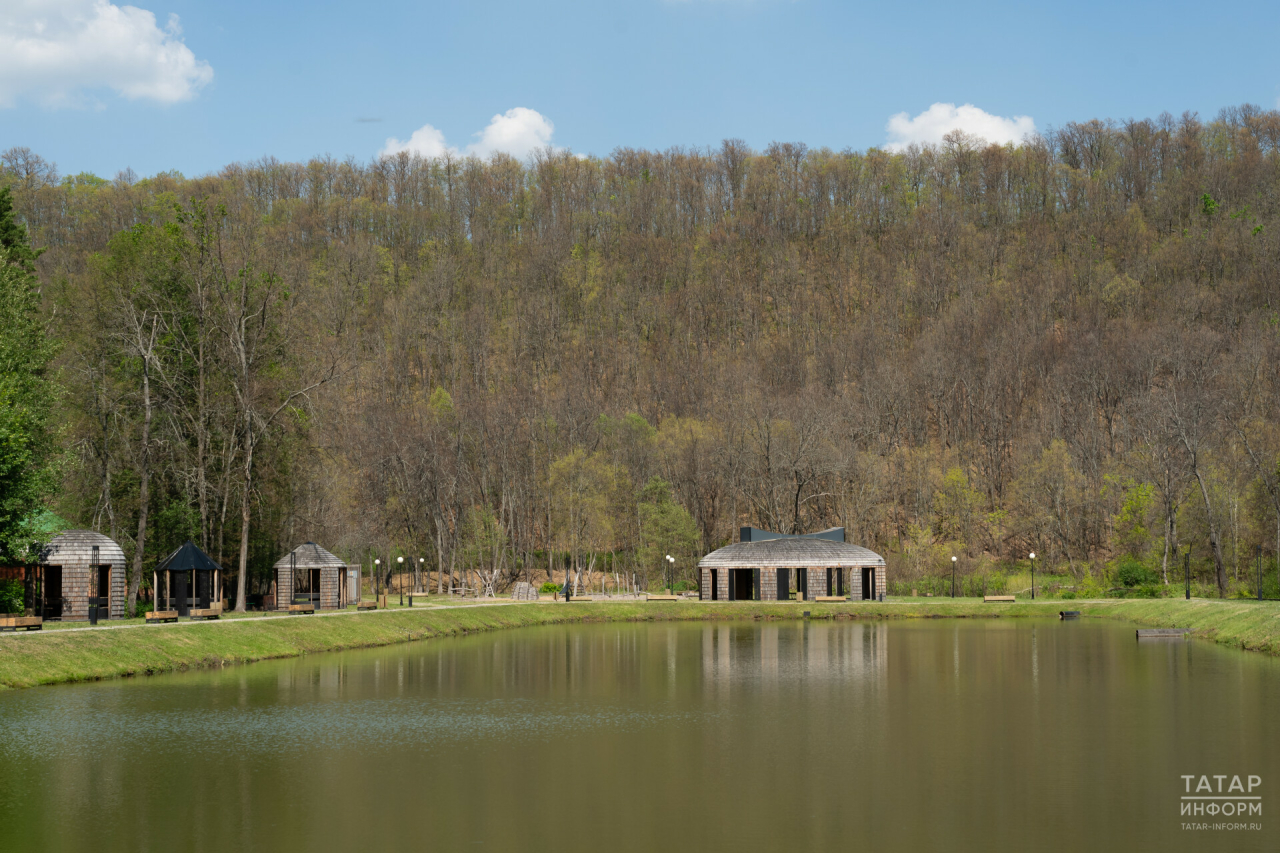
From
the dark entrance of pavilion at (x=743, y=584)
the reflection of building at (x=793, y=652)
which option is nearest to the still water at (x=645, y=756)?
the reflection of building at (x=793, y=652)

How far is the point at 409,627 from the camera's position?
42.9 metres

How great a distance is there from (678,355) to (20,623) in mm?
71714

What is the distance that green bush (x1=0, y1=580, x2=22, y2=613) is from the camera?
3650cm

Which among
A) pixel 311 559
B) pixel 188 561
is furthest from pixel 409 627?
pixel 188 561

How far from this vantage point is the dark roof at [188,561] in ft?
136

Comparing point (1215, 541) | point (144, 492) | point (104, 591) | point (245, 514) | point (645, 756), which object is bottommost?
point (645, 756)

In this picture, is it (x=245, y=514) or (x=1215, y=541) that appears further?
(x=1215, y=541)

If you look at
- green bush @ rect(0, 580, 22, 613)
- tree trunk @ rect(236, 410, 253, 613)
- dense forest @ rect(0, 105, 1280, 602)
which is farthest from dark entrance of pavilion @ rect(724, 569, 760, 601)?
green bush @ rect(0, 580, 22, 613)

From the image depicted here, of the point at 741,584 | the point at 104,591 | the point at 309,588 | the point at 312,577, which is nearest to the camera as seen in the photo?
the point at 104,591

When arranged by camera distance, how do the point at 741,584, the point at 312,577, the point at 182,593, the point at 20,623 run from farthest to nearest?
1. the point at 741,584
2. the point at 312,577
3. the point at 182,593
4. the point at 20,623

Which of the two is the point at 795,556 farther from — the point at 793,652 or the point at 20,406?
the point at 20,406

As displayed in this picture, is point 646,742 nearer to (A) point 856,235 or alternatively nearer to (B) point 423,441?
(B) point 423,441

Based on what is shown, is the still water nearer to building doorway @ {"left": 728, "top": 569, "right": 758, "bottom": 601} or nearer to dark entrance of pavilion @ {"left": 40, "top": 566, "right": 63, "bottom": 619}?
dark entrance of pavilion @ {"left": 40, "top": 566, "right": 63, "bottom": 619}

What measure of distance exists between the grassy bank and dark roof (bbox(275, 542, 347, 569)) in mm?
4821
